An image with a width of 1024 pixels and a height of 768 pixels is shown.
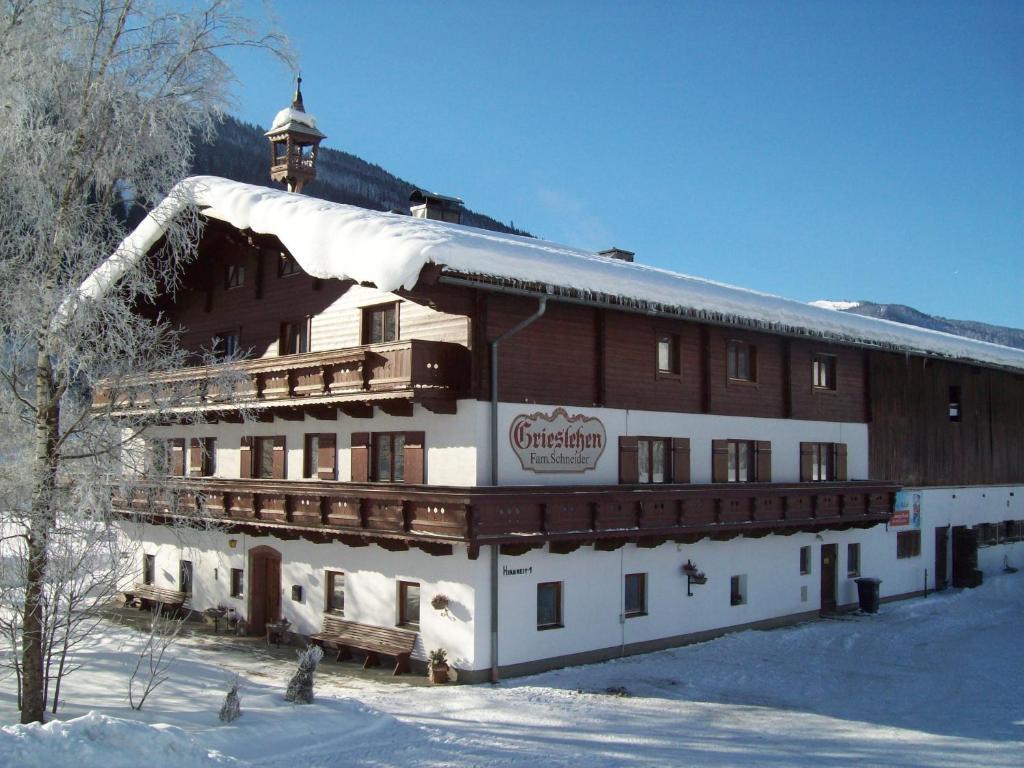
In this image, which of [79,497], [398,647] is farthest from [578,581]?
[79,497]

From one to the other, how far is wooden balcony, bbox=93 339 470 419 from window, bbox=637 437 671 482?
541cm

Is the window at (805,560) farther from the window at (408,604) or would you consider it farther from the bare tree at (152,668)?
the bare tree at (152,668)

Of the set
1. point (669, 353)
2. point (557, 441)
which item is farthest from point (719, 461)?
point (557, 441)

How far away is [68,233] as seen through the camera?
41.8ft

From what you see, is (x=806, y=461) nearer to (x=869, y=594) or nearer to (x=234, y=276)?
(x=869, y=594)

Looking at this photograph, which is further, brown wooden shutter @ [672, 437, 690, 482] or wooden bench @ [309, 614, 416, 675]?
brown wooden shutter @ [672, 437, 690, 482]

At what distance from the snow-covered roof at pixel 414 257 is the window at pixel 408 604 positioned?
261 inches

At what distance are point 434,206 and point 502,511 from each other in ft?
41.8

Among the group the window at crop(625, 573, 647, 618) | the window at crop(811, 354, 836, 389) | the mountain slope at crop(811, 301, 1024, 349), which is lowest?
the window at crop(625, 573, 647, 618)

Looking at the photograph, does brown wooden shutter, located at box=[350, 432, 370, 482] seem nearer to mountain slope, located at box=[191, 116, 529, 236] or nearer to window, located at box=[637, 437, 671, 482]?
window, located at box=[637, 437, 671, 482]

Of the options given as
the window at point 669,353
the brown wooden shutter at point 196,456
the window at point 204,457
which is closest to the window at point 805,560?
the window at point 669,353

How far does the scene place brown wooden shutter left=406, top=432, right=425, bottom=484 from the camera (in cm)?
2048

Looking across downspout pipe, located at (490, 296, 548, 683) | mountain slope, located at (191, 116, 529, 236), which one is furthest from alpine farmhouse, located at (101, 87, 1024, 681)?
mountain slope, located at (191, 116, 529, 236)

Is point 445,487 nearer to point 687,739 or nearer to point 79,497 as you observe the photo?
point 687,739
